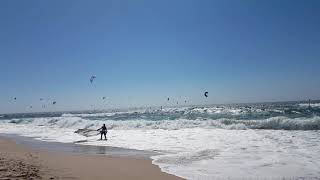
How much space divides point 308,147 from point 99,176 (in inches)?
371

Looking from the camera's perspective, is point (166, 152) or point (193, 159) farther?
point (166, 152)

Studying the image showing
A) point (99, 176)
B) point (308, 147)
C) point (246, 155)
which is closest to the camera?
point (99, 176)

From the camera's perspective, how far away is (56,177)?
8.25 metres

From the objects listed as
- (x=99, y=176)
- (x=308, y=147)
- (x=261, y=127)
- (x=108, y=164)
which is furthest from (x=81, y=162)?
(x=261, y=127)

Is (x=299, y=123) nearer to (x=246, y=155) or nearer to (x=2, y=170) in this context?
(x=246, y=155)

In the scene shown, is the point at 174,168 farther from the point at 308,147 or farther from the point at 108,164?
the point at 308,147

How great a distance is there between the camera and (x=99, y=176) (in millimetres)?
8891

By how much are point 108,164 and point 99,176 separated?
2.14 m

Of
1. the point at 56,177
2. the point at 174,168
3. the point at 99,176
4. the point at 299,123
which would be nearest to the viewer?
the point at 56,177

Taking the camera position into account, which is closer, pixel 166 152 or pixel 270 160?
pixel 270 160

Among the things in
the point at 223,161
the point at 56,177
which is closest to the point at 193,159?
the point at 223,161

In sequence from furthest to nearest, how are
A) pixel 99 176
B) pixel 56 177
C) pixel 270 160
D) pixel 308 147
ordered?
1. pixel 308 147
2. pixel 270 160
3. pixel 99 176
4. pixel 56 177

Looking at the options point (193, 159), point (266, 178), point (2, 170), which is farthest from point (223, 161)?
point (2, 170)

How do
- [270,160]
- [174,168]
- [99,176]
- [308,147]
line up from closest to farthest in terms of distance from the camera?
[99,176] < [174,168] < [270,160] < [308,147]
